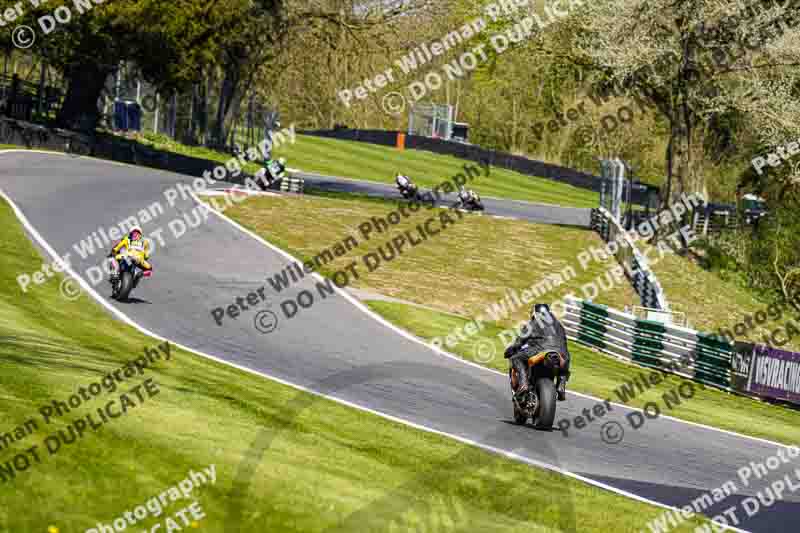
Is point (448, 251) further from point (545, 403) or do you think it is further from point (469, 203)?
point (545, 403)

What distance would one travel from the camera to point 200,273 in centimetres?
2484

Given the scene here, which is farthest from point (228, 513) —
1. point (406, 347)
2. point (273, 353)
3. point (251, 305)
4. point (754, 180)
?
point (754, 180)

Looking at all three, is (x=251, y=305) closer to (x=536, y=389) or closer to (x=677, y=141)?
(x=536, y=389)

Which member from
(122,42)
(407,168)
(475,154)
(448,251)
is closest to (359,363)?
(448,251)

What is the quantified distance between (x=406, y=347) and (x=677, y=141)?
25977 millimetres

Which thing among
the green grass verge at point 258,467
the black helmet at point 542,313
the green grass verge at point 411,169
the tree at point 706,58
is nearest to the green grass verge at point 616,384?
the black helmet at point 542,313

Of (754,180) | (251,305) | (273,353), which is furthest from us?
(754,180)

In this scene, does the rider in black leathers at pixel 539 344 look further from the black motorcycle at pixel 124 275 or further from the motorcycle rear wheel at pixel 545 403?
the black motorcycle at pixel 124 275

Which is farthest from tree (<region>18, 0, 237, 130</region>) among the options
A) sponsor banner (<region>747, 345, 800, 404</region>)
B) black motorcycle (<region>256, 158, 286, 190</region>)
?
sponsor banner (<region>747, 345, 800, 404</region>)

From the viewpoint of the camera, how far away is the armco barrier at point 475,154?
6675cm

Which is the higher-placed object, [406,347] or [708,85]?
[708,85]

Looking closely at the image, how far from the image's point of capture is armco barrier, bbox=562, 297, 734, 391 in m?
22.4

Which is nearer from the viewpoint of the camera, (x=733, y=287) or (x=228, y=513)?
(x=228, y=513)

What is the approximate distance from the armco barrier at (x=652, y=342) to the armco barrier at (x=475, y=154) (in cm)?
4009
